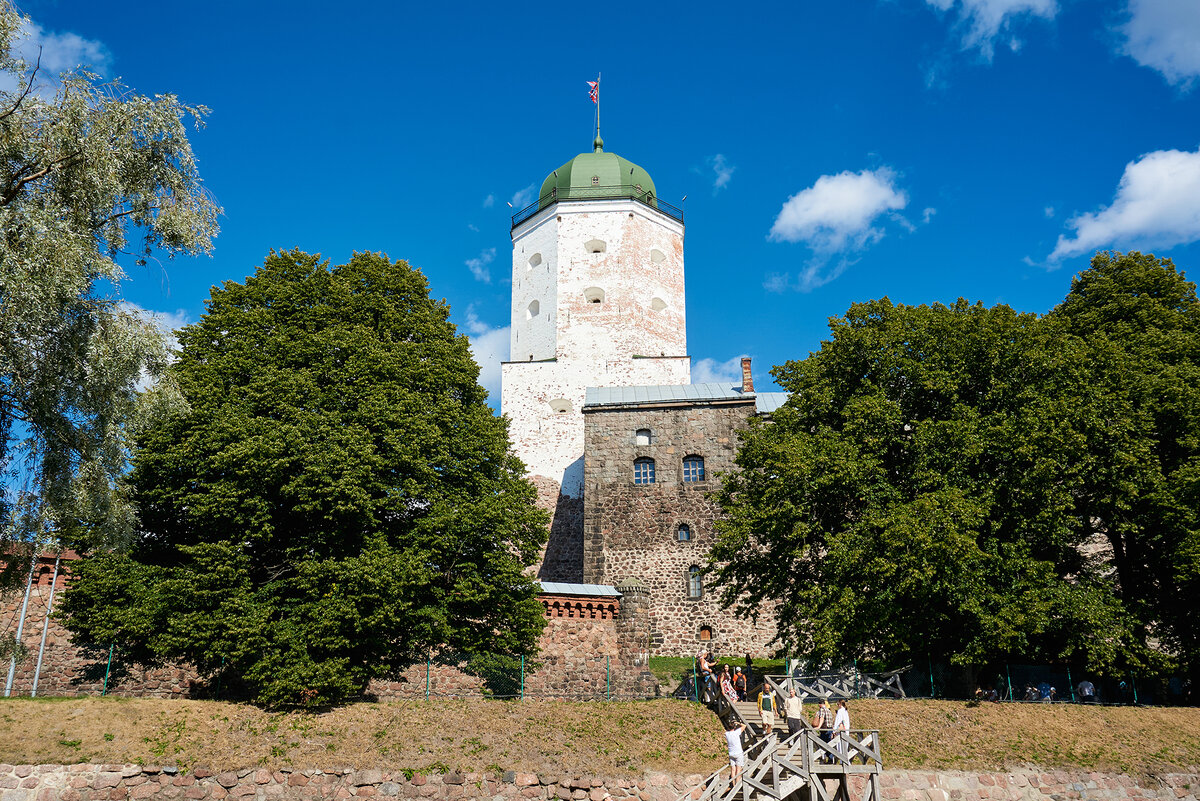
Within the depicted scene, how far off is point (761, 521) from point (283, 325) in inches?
464

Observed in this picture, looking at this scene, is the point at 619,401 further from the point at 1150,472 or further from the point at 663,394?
the point at 1150,472

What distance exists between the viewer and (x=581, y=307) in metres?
36.3

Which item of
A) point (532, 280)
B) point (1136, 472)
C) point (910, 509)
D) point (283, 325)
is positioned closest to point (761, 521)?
point (910, 509)

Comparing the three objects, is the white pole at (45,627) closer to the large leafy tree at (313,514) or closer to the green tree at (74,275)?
the large leafy tree at (313,514)

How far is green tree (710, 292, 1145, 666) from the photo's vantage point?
57.4 feet

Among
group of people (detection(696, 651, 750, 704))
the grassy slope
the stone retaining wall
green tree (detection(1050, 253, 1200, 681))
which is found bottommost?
the stone retaining wall

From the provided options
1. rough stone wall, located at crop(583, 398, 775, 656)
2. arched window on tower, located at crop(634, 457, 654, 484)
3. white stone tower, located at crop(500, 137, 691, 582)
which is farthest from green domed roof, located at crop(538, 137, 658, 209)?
arched window on tower, located at crop(634, 457, 654, 484)

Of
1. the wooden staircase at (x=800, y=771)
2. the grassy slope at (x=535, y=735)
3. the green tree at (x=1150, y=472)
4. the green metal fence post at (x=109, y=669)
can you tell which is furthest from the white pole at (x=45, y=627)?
the green tree at (x=1150, y=472)

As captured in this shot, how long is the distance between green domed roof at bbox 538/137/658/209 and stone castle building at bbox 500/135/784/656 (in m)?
0.08

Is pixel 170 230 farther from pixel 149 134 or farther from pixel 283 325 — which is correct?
pixel 283 325

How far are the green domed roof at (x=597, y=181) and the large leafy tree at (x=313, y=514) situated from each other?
19.5m

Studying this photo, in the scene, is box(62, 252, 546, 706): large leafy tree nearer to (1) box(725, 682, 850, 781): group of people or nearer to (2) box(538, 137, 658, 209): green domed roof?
(1) box(725, 682, 850, 781): group of people

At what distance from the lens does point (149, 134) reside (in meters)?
13.6

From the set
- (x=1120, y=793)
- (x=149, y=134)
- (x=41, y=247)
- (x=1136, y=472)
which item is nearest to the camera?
→ (x=41, y=247)
